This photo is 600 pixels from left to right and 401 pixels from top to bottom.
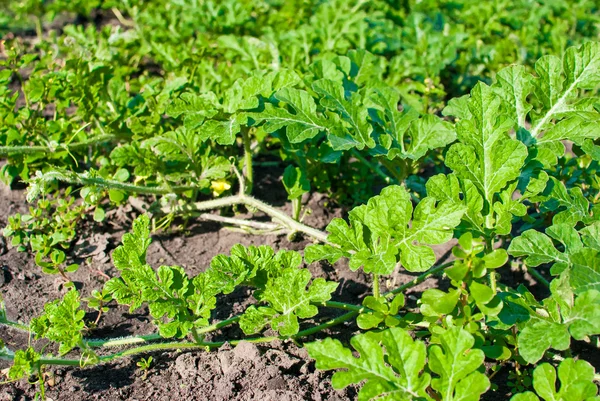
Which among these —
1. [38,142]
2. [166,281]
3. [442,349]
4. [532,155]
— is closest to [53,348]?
[166,281]

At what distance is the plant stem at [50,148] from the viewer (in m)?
3.37

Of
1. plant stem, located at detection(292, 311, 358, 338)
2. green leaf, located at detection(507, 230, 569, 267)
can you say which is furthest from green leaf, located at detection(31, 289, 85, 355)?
green leaf, located at detection(507, 230, 569, 267)

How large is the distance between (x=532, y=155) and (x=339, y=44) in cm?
177

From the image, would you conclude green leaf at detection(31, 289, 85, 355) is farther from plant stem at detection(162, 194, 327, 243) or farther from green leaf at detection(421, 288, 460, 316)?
green leaf at detection(421, 288, 460, 316)

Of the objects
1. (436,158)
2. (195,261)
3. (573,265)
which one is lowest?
(195,261)

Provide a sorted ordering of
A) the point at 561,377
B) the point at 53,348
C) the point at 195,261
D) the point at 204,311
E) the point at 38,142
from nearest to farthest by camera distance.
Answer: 1. the point at 561,377
2. the point at 204,311
3. the point at 53,348
4. the point at 195,261
5. the point at 38,142

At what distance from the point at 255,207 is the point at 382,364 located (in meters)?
1.40

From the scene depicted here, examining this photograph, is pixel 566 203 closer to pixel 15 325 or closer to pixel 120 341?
pixel 120 341

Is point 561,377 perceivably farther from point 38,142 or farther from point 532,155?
point 38,142

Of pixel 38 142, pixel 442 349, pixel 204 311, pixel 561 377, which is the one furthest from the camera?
pixel 38 142

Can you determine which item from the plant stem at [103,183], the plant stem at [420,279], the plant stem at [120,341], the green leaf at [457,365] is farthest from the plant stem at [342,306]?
the plant stem at [103,183]

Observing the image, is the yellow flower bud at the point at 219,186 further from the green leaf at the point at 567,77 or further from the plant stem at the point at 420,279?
the green leaf at the point at 567,77

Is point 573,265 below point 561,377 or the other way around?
the other way around

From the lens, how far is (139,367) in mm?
2730
